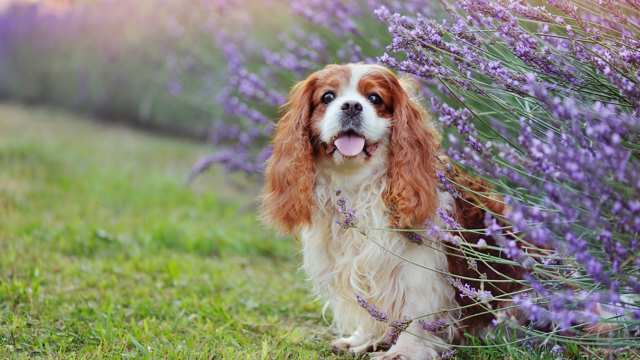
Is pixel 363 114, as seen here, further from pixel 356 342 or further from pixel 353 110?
pixel 356 342

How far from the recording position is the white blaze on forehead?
306 cm

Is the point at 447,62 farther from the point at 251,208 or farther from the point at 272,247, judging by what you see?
the point at 251,208

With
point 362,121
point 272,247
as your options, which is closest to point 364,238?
point 362,121

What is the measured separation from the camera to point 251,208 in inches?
240

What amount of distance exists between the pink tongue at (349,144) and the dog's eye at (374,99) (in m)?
0.18

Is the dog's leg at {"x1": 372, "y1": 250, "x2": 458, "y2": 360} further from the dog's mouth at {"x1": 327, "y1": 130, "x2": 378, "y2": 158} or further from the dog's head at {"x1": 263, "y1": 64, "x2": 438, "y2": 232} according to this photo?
the dog's mouth at {"x1": 327, "y1": 130, "x2": 378, "y2": 158}

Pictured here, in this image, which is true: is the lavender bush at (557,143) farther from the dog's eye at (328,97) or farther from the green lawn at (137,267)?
the green lawn at (137,267)

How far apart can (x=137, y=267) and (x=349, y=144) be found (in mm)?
1822

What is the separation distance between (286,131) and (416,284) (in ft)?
2.58

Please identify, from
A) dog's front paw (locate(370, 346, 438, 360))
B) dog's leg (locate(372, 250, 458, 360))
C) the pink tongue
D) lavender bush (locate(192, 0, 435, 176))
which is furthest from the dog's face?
dog's front paw (locate(370, 346, 438, 360))

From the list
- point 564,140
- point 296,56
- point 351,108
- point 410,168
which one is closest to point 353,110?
point 351,108

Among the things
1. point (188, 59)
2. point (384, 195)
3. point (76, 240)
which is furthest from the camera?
point (188, 59)

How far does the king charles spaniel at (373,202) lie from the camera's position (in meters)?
3.07

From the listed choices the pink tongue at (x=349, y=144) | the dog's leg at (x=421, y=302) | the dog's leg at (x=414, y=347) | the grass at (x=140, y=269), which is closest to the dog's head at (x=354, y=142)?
the pink tongue at (x=349, y=144)
